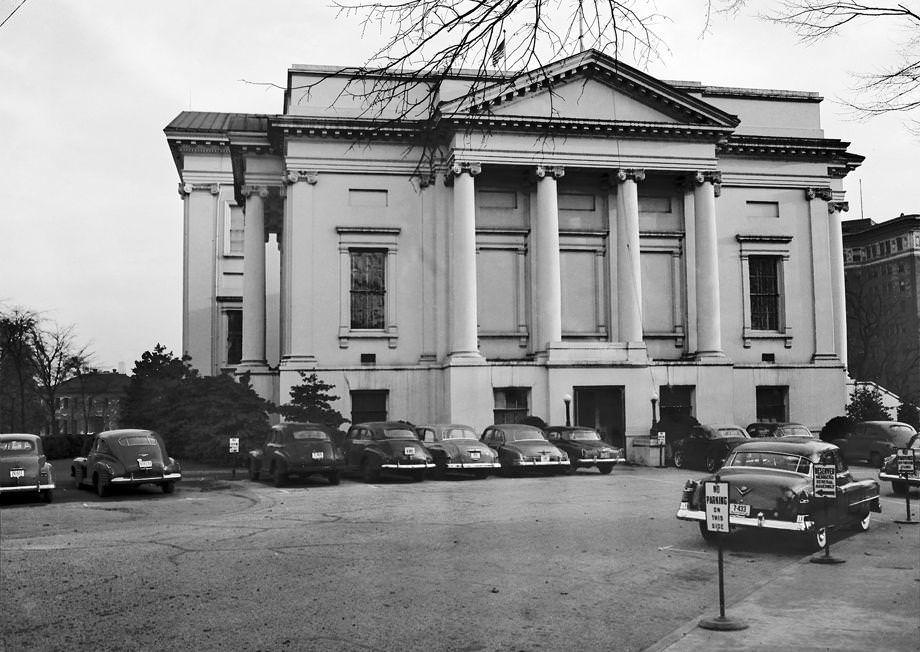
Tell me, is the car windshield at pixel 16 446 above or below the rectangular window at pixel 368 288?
below

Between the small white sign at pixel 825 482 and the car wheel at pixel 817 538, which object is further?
the small white sign at pixel 825 482

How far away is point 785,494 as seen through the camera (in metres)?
13.1

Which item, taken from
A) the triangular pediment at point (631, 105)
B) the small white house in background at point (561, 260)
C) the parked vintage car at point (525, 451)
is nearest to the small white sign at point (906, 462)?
the parked vintage car at point (525, 451)

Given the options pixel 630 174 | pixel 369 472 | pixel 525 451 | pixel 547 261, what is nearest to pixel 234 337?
pixel 547 261

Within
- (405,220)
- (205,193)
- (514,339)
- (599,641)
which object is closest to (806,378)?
(514,339)

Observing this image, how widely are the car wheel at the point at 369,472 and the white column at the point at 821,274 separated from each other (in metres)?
26.6

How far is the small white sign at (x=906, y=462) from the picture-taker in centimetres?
1818

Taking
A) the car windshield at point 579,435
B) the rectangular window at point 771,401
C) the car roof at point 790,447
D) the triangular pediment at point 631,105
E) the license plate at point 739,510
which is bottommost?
the license plate at point 739,510

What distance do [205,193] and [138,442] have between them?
33.2 metres

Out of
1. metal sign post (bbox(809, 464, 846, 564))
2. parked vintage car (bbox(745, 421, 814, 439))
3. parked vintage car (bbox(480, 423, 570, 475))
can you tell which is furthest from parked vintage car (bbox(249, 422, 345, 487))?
parked vintage car (bbox(745, 421, 814, 439))

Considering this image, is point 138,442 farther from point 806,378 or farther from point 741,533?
point 806,378

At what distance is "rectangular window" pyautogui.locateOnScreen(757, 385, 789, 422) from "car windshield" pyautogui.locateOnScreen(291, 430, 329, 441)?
25.3 m

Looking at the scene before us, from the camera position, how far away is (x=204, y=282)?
51.7 metres

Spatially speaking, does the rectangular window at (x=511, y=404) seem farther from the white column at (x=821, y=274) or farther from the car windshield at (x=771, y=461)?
the car windshield at (x=771, y=461)
